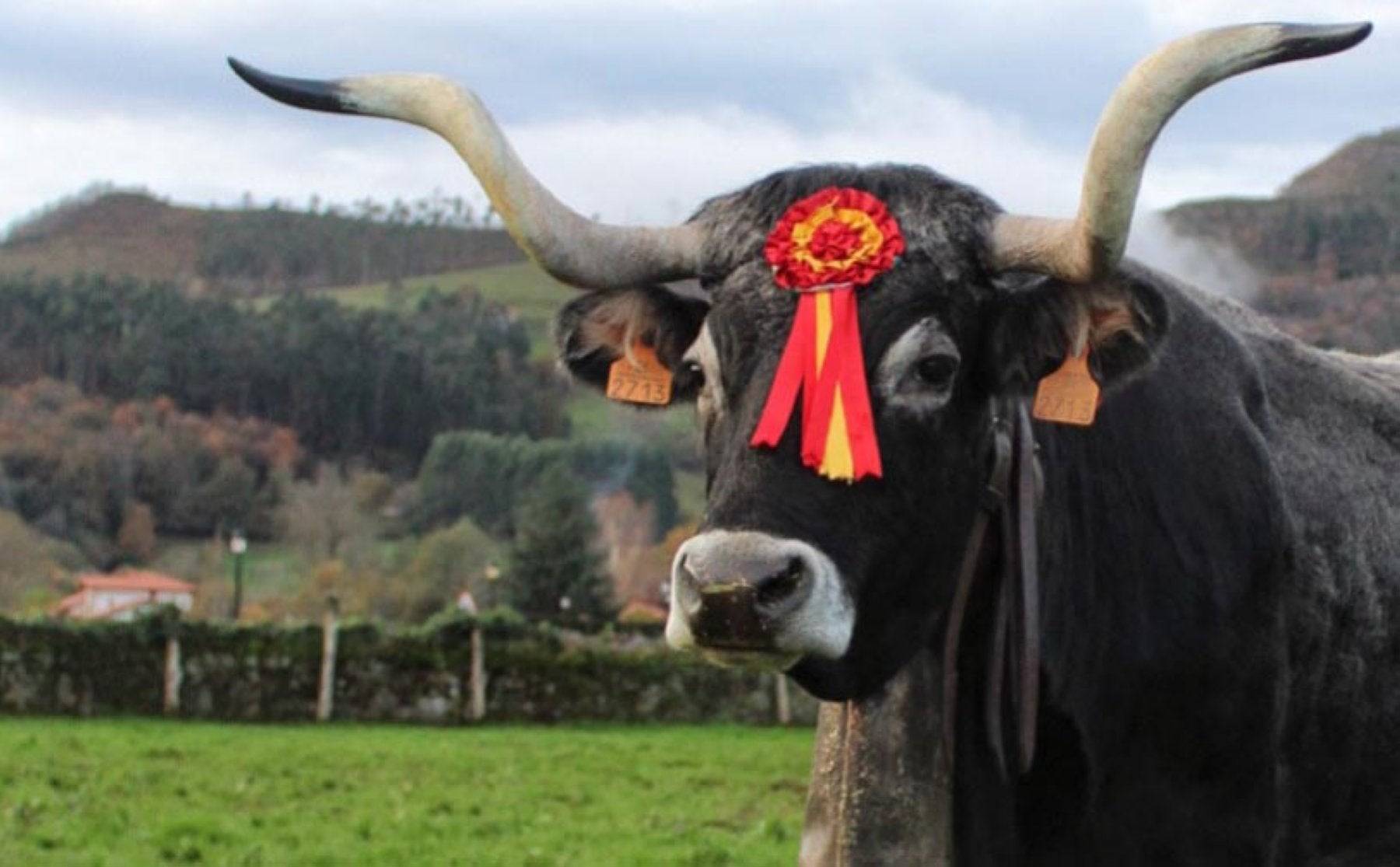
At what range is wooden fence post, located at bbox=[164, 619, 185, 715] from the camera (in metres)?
32.9

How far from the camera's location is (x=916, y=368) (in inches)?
199

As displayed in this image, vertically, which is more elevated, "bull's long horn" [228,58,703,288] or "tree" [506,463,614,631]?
"bull's long horn" [228,58,703,288]

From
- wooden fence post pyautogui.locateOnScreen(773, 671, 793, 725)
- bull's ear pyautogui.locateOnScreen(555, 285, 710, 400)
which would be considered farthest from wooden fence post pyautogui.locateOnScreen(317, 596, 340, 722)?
bull's ear pyautogui.locateOnScreen(555, 285, 710, 400)

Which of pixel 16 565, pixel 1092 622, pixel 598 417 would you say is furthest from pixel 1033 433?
pixel 598 417

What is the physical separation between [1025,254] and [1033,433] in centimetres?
61

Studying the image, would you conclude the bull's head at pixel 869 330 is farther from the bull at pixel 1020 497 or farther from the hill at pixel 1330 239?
the hill at pixel 1330 239

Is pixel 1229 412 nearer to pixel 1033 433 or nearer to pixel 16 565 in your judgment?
pixel 1033 433

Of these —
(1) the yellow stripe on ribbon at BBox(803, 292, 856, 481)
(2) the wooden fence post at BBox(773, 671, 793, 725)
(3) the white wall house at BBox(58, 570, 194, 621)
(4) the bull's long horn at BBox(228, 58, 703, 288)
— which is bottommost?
(3) the white wall house at BBox(58, 570, 194, 621)

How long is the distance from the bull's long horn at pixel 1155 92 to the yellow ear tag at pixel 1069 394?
37 cm

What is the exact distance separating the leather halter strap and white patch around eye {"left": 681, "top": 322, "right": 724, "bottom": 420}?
75 centimetres

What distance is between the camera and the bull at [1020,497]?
486cm

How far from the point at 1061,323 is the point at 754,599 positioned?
1361 millimetres

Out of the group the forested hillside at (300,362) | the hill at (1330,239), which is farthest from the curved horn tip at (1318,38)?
the forested hillside at (300,362)

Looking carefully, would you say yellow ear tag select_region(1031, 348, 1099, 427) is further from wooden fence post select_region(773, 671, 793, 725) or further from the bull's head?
wooden fence post select_region(773, 671, 793, 725)
